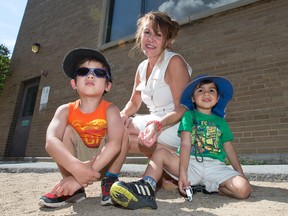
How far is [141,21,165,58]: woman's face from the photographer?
2420 mm

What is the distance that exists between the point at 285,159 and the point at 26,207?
3300mm

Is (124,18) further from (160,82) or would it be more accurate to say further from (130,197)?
(130,197)

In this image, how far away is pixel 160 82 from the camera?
7.75ft

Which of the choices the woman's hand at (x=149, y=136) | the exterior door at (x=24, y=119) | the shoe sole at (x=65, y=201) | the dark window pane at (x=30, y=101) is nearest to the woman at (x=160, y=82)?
the woman's hand at (x=149, y=136)

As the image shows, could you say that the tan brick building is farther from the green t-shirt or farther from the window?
the green t-shirt

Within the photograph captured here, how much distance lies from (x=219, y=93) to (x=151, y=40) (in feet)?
2.60

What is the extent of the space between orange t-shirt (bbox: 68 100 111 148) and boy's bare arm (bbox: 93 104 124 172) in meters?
0.07

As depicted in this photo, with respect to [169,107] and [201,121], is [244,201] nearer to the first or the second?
[201,121]

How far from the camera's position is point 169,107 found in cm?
237

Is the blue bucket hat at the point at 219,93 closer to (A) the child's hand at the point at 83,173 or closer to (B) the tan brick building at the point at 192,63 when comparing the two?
(A) the child's hand at the point at 83,173

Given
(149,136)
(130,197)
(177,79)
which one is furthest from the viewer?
(177,79)

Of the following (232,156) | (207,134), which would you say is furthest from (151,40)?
(232,156)

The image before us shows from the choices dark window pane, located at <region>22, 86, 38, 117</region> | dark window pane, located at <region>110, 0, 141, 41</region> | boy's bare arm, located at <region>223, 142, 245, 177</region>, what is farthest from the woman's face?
dark window pane, located at <region>22, 86, 38, 117</region>

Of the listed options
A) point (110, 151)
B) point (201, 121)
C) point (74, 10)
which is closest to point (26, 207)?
point (110, 151)
